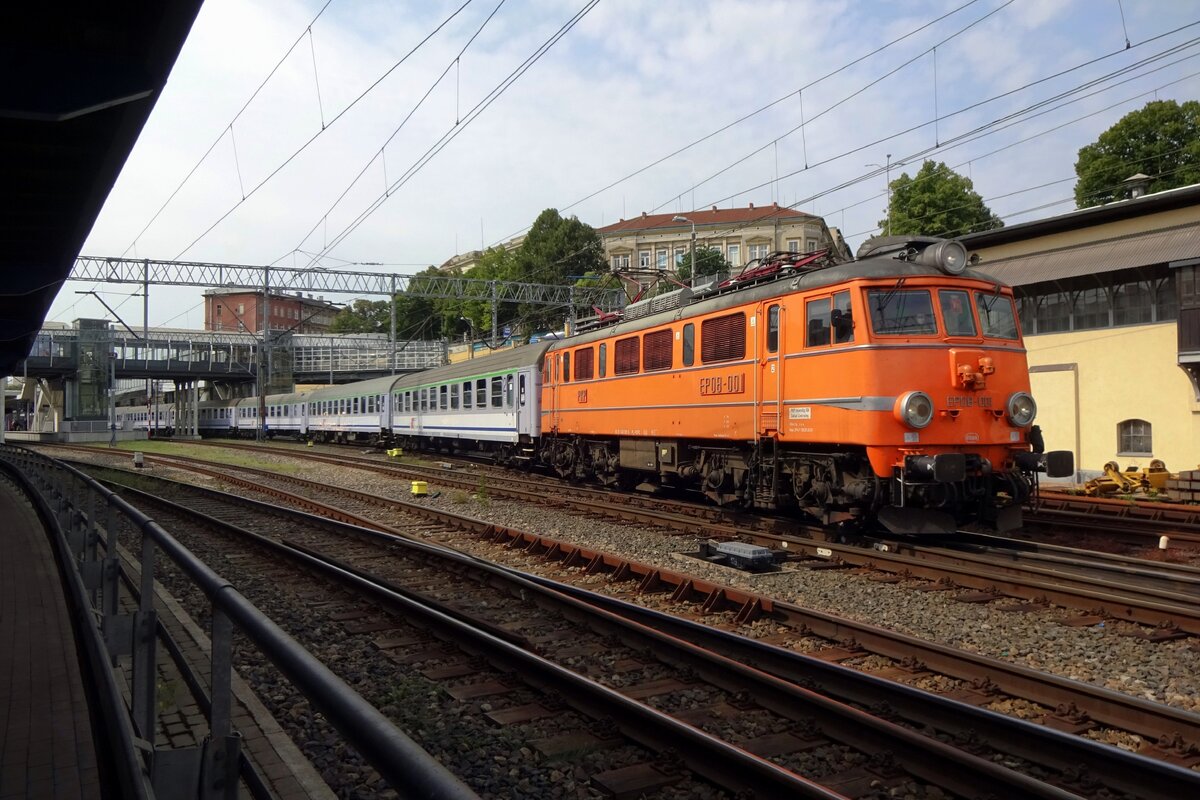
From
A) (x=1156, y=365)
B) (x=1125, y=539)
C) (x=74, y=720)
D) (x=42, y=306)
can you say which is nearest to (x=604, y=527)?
(x=1125, y=539)

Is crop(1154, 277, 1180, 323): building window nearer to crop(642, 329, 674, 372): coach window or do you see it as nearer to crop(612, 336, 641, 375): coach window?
crop(642, 329, 674, 372): coach window

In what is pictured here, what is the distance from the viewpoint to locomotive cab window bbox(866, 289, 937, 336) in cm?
1106

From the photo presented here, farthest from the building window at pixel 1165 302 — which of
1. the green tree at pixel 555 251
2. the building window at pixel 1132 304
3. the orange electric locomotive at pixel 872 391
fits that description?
the green tree at pixel 555 251

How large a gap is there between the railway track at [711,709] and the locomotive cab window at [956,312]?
624 cm

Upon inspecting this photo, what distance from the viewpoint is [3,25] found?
632cm

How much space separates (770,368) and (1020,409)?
3.38 meters

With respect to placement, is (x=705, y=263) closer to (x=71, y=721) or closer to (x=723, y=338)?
(x=723, y=338)

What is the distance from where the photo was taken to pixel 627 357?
Answer: 17.1 m

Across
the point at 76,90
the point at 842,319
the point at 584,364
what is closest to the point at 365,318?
the point at 584,364

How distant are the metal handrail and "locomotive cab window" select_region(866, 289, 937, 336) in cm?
885

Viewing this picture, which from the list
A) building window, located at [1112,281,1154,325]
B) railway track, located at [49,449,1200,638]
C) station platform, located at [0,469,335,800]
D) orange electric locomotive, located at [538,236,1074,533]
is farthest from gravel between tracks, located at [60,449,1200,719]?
building window, located at [1112,281,1154,325]

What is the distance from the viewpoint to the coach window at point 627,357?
16688 mm

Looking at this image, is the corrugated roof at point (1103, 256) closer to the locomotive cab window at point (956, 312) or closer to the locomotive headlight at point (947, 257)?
the locomotive headlight at point (947, 257)

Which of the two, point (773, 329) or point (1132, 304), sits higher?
point (1132, 304)
